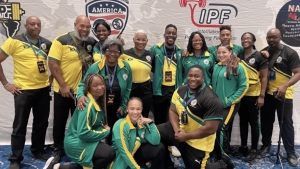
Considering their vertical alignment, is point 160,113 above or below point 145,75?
below

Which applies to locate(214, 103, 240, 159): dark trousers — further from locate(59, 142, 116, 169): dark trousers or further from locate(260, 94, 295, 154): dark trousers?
locate(59, 142, 116, 169): dark trousers

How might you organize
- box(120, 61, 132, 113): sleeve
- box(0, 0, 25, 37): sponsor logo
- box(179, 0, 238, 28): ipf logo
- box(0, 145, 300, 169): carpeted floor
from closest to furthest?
1. box(120, 61, 132, 113): sleeve
2. box(0, 145, 300, 169): carpeted floor
3. box(0, 0, 25, 37): sponsor logo
4. box(179, 0, 238, 28): ipf logo

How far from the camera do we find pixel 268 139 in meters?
3.77

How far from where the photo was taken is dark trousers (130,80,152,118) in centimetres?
329

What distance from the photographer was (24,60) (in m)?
3.11

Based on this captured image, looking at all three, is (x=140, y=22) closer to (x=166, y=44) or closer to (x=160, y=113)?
(x=166, y=44)

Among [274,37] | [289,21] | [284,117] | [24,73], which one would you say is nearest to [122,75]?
[24,73]

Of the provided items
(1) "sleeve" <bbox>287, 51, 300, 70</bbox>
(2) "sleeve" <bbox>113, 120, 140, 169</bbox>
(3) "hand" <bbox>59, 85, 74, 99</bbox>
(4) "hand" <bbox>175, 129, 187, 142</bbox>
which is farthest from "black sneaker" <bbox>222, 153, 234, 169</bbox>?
(3) "hand" <bbox>59, 85, 74, 99</bbox>

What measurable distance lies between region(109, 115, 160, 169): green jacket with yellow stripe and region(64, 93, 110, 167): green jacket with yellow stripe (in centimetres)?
16

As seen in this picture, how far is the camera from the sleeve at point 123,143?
2.56 m

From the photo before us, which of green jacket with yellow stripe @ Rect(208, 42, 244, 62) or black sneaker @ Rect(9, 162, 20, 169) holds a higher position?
green jacket with yellow stripe @ Rect(208, 42, 244, 62)

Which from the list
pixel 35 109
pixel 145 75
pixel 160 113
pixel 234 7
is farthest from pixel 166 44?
pixel 35 109

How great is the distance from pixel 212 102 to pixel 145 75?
101 cm

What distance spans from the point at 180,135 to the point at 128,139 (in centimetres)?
49
